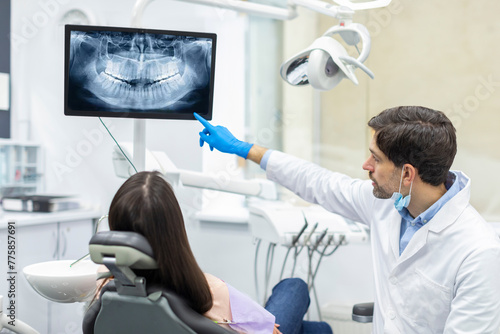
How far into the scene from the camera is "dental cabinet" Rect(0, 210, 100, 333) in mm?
2367

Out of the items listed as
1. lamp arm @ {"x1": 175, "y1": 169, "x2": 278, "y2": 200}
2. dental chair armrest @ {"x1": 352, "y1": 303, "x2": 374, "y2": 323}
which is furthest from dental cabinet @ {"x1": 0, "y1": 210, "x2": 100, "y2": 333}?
dental chair armrest @ {"x1": 352, "y1": 303, "x2": 374, "y2": 323}

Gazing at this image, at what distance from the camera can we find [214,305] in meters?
1.07

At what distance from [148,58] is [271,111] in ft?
4.61

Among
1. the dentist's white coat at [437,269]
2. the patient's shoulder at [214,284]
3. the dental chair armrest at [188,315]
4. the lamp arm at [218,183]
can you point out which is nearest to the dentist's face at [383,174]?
the dentist's white coat at [437,269]

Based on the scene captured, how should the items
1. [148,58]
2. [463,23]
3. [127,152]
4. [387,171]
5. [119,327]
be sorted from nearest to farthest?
[119,327], [387,171], [148,58], [127,152], [463,23]

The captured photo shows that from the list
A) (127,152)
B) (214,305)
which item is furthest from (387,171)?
(127,152)

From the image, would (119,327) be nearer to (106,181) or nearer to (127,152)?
(127,152)

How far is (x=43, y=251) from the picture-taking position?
2516 mm

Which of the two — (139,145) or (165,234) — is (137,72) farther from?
(165,234)

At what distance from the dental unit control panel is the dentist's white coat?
1.64 feet

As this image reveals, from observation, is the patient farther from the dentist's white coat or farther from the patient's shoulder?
the dentist's white coat

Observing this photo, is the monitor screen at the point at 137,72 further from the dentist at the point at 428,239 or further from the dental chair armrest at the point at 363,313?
the dental chair armrest at the point at 363,313

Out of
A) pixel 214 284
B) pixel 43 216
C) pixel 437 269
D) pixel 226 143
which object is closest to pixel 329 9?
pixel 226 143

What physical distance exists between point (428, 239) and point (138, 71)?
0.97 m
